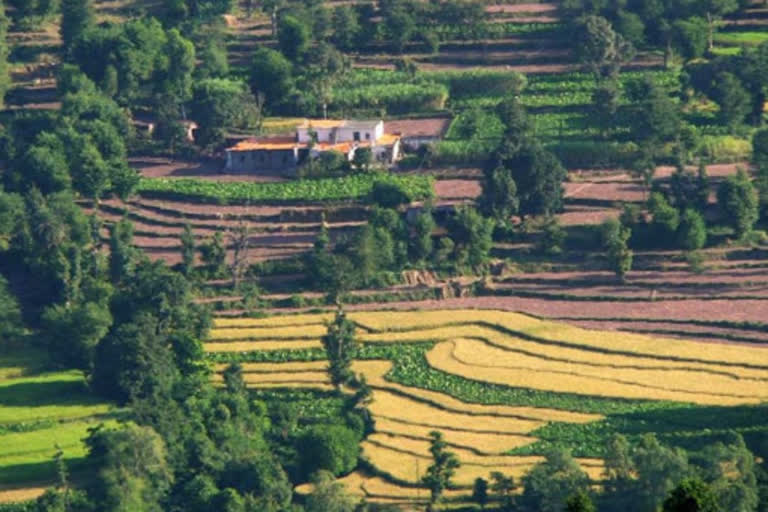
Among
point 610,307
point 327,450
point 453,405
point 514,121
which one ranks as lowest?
point 327,450

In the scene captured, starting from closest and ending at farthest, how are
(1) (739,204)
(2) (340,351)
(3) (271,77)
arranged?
1. (2) (340,351)
2. (1) (739,204)
3. (3) (271,77)

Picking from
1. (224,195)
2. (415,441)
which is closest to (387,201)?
(224,195)

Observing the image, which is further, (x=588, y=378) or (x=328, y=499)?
(x=588, y=378)

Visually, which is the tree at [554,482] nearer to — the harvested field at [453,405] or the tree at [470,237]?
the harvested field at [453,405]

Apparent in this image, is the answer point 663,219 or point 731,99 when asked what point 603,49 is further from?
point 663,219

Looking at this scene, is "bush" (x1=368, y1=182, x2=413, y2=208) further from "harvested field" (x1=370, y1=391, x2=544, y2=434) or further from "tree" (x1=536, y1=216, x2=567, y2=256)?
"harvested field" (x1=370, y1=391, x2=544, y2=434)

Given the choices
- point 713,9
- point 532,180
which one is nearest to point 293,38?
point 532,180
